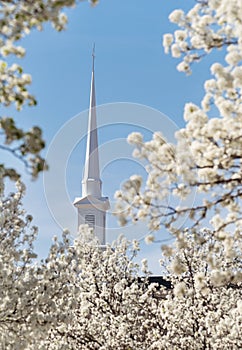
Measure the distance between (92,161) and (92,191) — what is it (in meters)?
2.67

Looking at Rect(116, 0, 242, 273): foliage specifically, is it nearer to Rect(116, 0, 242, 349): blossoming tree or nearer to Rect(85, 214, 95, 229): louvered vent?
Rect(116, 0, 242, 349): blossoming tree

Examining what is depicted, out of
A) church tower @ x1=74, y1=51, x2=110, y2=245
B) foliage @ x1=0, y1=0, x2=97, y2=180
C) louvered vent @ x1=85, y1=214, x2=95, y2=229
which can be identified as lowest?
foliage @ x1=0, y1=0, x2=97, y2=180

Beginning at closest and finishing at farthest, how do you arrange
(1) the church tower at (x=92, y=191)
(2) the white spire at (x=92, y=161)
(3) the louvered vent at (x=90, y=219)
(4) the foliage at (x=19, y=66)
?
(4) the foliage at (x=19, y=66) → (3) the louvered vent at (x=90, y=219) → (1) the church tower at (x=92, y=191) → (2) the white spire at (x=92, y=161)

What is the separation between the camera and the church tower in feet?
120

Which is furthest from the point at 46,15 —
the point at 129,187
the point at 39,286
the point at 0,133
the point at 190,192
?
the point at 39,286

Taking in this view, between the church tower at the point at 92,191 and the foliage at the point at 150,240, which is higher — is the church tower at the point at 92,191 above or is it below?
above

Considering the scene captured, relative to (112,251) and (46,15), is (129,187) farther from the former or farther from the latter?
(112,251)

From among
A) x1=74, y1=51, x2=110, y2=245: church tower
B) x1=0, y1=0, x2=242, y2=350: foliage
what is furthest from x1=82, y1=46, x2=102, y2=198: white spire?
x1=0, y1=0, x2=242, y2=350: foliage

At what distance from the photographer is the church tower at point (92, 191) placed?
36438 mm

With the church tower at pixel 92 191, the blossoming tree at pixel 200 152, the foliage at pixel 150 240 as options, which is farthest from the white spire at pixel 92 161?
the blossoming tree at pixel 200 152

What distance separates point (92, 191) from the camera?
3784cm

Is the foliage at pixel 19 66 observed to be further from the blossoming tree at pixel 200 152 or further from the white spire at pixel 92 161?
the white spire at pixel 92 161

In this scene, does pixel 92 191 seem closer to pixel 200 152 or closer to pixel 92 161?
pixel 92 161

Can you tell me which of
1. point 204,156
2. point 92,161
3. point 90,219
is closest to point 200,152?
point 204,156
